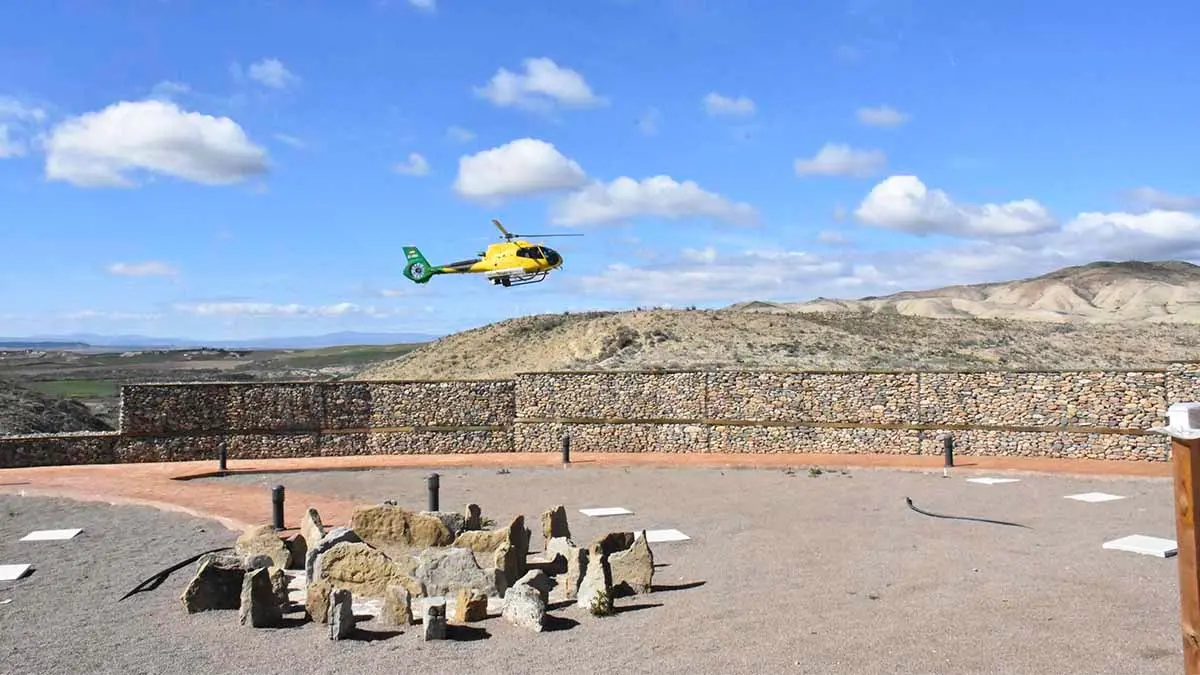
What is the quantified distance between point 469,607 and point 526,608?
63 cm

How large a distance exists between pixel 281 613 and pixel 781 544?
680 centimetres

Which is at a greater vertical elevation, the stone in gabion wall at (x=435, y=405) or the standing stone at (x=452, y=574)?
the stone in gabion wall at (x=435, y=405)

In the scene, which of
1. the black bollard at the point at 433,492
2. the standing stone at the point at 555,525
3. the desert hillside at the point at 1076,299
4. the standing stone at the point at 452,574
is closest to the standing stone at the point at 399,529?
the standing stone at the point at 555,525

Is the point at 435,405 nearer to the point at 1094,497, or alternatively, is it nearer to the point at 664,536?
the point at 664,536

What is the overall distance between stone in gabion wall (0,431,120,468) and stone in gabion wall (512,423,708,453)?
467 inches

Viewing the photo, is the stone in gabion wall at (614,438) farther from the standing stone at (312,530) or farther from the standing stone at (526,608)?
the standing stone at (526,608)

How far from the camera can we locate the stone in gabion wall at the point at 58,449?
1000 inches

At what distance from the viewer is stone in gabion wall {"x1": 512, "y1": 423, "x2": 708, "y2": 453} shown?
28.1 meters

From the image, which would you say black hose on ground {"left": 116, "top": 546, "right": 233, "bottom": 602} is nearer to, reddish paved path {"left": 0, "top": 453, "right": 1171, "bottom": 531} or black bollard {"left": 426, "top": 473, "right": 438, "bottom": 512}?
reddish paved path {"left": 0, "top": 453, "right": 1171, "bottom": 531}

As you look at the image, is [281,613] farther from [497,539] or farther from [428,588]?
[497,539]

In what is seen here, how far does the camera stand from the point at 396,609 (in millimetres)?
8867

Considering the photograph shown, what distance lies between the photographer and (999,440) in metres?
24.7

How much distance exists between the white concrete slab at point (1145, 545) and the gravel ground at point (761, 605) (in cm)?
23

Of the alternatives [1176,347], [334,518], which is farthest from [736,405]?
[1176,347]
